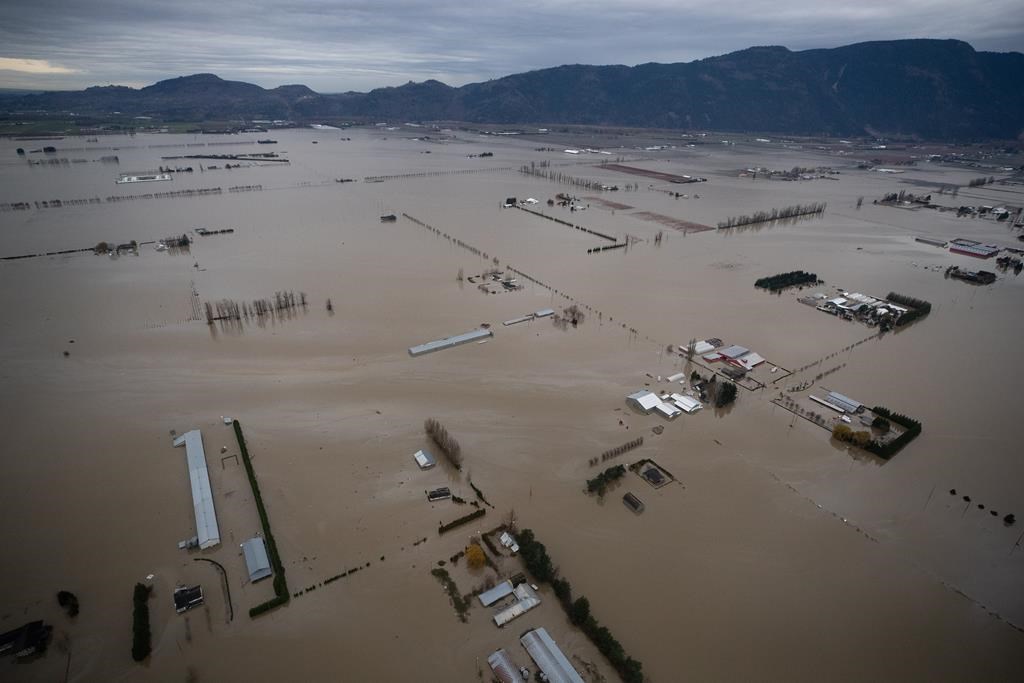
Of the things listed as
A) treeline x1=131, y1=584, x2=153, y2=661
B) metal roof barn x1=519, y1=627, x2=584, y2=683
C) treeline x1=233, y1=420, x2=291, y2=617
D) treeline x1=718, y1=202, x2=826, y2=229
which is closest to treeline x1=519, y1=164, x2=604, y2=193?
treeline x1=718, y1=202, x2=826, y2=229

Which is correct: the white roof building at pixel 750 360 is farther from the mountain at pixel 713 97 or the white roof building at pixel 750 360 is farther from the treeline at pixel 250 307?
the mountain at pixel 713 97

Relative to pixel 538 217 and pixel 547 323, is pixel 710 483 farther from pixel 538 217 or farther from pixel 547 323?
pixel 538 217

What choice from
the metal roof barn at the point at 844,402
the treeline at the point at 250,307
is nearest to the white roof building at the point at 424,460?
the treeline at the point at 250,307

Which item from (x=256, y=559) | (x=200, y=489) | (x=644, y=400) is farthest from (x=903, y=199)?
(x=200, y=489)

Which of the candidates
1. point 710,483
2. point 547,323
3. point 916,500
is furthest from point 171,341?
point 916,500

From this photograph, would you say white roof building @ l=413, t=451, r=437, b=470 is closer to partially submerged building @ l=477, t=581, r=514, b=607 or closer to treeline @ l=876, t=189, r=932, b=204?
partially submerged building @ l=477, t=581, r=514, b=607
